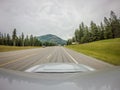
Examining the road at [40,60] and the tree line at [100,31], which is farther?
the tree line at [100,31]

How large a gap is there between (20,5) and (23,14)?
428mm

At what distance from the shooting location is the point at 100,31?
6.09 meters

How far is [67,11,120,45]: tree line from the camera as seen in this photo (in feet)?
19.2

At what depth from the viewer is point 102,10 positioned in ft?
22.1

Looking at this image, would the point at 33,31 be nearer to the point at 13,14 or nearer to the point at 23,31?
the point at 23,31

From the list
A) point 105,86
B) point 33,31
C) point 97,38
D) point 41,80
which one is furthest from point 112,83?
point 33,31

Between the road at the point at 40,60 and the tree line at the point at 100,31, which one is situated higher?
the tree line at the point at 100,31

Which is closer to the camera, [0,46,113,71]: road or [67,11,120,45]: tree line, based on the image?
[0,46,113,71]: road

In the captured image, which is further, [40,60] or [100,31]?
[40,60]

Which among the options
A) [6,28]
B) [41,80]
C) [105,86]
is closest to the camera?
[105,86]

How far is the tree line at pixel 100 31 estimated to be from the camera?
584 centimetres

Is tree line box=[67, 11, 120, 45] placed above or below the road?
above

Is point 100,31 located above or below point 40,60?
above

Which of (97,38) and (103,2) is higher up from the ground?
(103,2)
